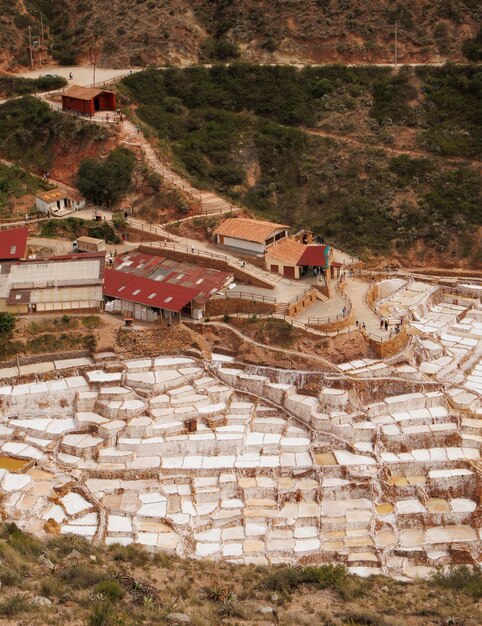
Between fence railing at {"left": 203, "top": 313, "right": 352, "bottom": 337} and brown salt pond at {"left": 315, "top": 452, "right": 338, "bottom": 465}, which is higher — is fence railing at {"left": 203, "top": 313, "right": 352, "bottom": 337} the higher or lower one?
the higher one

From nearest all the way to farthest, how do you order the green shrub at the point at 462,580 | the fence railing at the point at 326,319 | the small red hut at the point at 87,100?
the green shrub at the point at 462,580 → the fence railing at the point at 326,319 → the small red hut at the point at 87,100

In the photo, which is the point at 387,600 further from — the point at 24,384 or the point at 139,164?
the point at 139,164

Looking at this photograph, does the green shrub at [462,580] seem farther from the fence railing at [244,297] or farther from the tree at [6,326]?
the tree at [6,326]

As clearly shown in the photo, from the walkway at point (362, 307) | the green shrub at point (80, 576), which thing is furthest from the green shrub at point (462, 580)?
the walkway at point (362, 307)

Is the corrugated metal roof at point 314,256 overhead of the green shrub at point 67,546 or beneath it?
overhead

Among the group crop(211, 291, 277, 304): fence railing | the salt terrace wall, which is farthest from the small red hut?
the salt terrace wall

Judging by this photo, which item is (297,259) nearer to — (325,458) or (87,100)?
(325,458)

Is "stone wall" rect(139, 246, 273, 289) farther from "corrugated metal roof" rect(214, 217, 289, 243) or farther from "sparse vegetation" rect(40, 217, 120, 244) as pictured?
"sparse vegetation" rect(40, 217, 120, 244)
